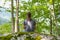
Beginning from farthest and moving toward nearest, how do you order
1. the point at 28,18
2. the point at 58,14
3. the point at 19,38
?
the point at 58,14 < the point at 28,18 < the point at 19,38

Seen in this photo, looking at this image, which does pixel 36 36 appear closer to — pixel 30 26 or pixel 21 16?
pixel 30 26

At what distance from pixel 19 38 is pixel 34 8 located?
41.4 ft

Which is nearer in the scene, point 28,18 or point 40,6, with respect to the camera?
point 28,18

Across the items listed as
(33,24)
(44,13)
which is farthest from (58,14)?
(33,24)

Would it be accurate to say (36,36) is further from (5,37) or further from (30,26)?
(30,26)

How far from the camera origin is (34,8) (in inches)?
719

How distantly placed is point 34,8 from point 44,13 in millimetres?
1059

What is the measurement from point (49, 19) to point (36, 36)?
13.3 metres

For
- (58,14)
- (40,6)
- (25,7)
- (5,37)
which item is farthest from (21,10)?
(5,37)

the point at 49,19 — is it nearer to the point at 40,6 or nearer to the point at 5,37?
the point at 40,6

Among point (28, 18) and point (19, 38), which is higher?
point (28, 18)

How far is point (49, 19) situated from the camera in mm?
18984

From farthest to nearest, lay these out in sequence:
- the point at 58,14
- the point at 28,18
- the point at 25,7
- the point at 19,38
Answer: the point at 25,7 < the point at 58,14 < the point at 28,18 < the point at 19,38

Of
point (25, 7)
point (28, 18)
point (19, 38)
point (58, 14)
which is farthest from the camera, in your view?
point (25, 7)
